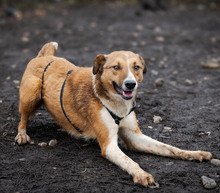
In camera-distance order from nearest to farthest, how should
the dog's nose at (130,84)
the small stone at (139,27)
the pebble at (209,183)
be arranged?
1. the pebble at (209,183)
2. the dog's nose at (130,84)
3. the small stone at (139,27)

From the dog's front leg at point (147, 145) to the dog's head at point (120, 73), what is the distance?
0.40 metres

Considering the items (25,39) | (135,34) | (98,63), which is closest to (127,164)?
(98,63)

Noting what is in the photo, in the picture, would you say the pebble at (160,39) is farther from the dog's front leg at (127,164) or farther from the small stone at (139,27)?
the dog's front leg at (127,164)

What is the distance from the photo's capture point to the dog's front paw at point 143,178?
3375 millimetres

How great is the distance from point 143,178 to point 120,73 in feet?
3.83

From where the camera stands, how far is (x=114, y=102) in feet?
13.2

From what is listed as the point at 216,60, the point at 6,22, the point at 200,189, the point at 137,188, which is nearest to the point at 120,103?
the point at 137,188

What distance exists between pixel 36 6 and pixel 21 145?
1123 cm

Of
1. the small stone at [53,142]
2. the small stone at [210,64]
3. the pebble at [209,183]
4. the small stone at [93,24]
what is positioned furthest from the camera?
the small stone at [93,24]

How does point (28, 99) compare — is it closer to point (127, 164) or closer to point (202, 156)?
point (127, 164)

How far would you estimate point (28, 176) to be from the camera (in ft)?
11.8

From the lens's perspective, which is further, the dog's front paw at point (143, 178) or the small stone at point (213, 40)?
the small stone at point (213, 40)

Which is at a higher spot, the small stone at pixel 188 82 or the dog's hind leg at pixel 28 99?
the dog's hind leg at pixel 28 99

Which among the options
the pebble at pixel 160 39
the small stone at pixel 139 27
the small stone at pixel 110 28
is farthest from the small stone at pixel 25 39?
the pebble at pixel 160 39
